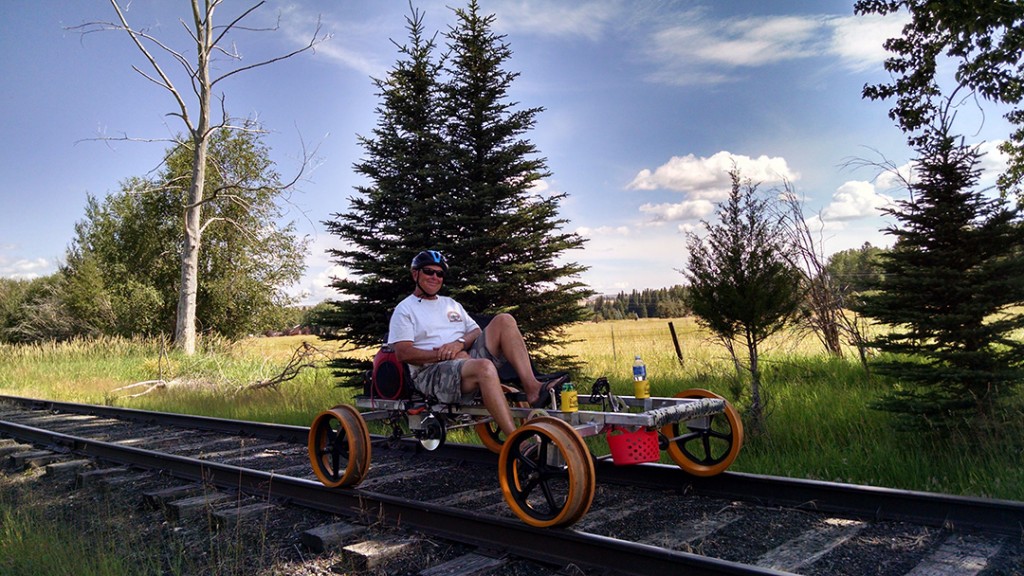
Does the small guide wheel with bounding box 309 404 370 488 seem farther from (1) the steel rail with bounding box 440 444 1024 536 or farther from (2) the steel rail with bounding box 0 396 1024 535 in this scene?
(1) the steel rail with bounding box 440 444 1024 536

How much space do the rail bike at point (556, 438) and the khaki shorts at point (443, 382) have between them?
0.35ft

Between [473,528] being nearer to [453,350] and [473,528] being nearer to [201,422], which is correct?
[453,350]

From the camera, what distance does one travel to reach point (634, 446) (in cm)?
438

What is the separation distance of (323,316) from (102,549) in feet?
22.6

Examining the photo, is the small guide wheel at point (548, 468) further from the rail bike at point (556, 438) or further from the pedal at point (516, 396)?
the pedal at point (516, 396)

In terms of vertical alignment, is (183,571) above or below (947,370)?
below

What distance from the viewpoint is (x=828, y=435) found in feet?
21.2

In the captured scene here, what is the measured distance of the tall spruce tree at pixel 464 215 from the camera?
10.2m

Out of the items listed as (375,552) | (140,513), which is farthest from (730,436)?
(140,513)

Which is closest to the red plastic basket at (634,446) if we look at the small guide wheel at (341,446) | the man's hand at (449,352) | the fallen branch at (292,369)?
the man's hand at (449,352)

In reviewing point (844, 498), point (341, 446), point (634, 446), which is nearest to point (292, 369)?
point (341, 446)

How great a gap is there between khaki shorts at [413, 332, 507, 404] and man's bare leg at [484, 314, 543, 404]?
0.13 metres

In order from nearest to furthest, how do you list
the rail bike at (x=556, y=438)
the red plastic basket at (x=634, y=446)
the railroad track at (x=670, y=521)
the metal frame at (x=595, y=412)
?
1. the railroad track at (x=670, y=521)
2. the rail bike at (x=556, y=438)
3. the metal frame at (x=595, y=412)
4. the red plastic basket at (x=634, y=446)

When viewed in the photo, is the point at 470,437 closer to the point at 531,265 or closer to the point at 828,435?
the point at 531,265
